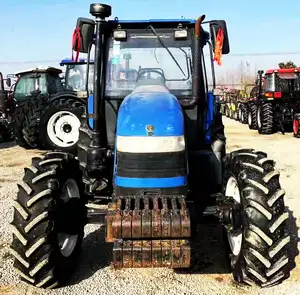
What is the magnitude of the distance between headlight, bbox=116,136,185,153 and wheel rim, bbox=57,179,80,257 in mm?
807

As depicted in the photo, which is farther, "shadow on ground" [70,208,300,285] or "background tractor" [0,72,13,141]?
"background tractor" [0,72,13,141]

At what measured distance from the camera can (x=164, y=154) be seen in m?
3.66

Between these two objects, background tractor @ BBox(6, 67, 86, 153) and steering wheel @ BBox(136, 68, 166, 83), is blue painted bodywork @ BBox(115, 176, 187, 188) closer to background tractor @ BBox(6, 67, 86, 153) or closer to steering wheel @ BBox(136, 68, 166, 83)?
steering wheel @ BBox(136, 68, 166, 83)

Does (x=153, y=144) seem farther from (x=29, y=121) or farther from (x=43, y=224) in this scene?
(x=29, y=121)

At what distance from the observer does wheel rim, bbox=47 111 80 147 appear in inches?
396

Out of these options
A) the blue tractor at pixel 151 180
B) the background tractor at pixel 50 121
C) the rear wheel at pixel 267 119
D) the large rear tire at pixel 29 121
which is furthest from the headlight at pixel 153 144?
the rear wheel at pixel 267 119

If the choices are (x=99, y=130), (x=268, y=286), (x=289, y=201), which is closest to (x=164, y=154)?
(x=99, y=130)

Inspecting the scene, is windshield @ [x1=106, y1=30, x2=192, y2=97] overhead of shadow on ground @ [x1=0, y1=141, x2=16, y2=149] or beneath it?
overhead

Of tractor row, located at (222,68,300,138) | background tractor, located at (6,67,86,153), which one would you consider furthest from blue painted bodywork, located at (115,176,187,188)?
tractor row, located at (222,68,300,138)

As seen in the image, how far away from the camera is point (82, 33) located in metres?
4.43

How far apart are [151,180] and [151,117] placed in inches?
20.3

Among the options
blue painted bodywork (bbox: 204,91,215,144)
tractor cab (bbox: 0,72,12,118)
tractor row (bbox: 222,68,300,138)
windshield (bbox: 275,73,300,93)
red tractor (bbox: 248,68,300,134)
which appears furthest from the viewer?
windshield (bbox: 275,73,300,93)

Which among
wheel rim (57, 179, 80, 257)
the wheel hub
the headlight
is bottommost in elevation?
wheel rim (57, 179, 80, 257)

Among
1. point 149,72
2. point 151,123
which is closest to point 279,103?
point 149,72
